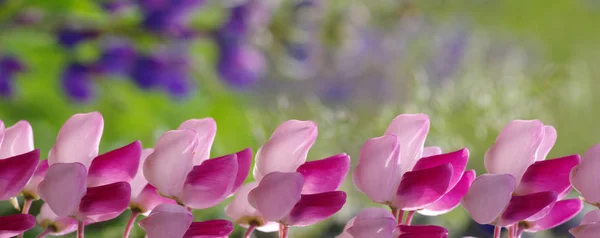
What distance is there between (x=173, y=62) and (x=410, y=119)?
1.47ft

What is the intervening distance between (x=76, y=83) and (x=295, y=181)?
461 mm

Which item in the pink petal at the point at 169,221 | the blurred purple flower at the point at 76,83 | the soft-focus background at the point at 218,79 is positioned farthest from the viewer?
the blurred purple flower at the point at 76,83

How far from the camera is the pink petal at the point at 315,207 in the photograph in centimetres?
13

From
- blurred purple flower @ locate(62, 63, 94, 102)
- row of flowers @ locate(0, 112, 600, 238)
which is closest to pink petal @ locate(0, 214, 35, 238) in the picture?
row of flowers @ locate(0, 112, 600, 238)

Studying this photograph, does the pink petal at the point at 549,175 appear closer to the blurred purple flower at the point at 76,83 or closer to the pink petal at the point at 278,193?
the pink petal at the point at 278,193

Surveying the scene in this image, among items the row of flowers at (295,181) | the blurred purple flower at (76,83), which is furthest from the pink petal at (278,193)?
the blurred purple flower at (76,83)

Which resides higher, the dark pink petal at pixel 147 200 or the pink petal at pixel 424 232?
the pink petal at pixel 424 232

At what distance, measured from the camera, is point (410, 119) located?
0.14m

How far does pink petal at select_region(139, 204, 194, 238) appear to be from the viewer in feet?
0.40

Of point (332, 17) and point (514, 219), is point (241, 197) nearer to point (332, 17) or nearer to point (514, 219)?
point (514, 219)

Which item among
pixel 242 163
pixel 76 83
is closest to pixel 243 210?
pixel 242 163

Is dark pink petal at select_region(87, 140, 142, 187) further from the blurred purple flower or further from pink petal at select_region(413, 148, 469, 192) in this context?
the blurred purple flower

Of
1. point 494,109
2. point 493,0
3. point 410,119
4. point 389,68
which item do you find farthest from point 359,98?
point 410,119

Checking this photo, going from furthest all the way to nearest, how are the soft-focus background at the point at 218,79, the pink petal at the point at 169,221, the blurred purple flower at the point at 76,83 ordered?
the blurred purple flower at the point at 76,83 → the soft-focus background at the point at 218,79 → the pink petal at the point at 169,221
